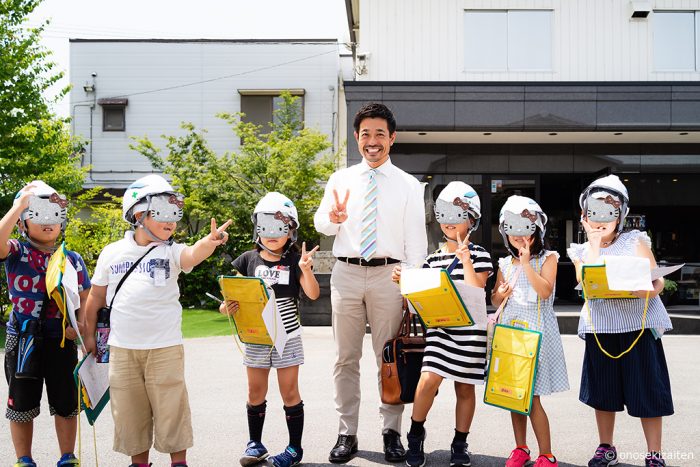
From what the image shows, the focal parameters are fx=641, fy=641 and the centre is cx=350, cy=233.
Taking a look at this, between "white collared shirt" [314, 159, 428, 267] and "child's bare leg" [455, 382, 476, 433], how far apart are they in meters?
0.90

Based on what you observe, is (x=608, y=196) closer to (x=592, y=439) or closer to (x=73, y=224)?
(x=592, y=439)

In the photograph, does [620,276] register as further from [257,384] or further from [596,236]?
[257,384]

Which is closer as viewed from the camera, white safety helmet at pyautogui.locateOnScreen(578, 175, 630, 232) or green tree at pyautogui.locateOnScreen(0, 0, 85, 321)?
white safety helmet at pyautogui.locateOnScreen(578, 175, 630, 232)

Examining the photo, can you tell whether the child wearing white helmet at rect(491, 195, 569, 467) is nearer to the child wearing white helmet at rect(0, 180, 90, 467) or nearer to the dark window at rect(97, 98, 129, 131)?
the child wearing white helmet at rect(0, 180, 90, 467)

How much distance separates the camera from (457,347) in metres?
4.21

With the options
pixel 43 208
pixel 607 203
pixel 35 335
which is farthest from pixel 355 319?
pixel 43 208

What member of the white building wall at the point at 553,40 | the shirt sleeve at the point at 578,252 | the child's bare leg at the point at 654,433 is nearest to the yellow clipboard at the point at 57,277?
the shirt sleeve at the point at 578,252

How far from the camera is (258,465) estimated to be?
4277 mm

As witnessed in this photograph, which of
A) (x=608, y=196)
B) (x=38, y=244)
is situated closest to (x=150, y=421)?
(x=38, y=244)

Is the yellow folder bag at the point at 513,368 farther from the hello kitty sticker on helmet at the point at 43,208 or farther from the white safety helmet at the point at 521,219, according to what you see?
the hello kitty sticker on helmet at the point at 43,208

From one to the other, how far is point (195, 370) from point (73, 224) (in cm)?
953

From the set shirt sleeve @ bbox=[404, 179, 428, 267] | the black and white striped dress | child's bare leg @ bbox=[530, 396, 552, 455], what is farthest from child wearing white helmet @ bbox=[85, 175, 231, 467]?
child's bare leg @ bbox=[530, 396, 552, 455]

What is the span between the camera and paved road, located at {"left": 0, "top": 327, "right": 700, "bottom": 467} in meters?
4.58

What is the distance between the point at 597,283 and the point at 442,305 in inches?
38.3
